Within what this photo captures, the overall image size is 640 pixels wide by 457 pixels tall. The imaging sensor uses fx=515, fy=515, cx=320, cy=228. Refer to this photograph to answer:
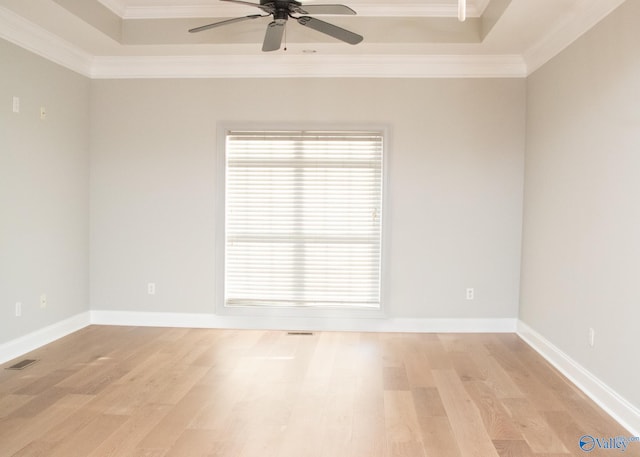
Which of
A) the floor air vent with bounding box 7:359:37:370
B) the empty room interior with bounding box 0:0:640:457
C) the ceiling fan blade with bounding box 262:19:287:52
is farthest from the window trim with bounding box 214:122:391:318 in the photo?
the floor air vent with bounding box 7:359:37:370

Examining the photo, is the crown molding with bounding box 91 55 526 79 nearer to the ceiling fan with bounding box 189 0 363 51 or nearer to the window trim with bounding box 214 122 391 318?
the window trim with bounding box 214 122 391 318

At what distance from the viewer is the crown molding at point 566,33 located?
3.37 metres

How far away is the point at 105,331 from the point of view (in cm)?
503

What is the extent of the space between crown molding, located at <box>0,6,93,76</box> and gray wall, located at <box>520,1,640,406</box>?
13.9 feet

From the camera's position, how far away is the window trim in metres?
5.09

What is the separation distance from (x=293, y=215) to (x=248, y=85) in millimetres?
1373

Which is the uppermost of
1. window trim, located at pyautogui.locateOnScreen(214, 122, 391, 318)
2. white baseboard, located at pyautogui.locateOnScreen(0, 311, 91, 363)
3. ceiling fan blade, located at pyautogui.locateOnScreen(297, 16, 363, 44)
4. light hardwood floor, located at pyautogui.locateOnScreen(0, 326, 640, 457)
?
ceiling fan blade, located at pyautogui.locateOnScreen(297, 16, 363, 44)

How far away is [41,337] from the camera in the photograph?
177 inches

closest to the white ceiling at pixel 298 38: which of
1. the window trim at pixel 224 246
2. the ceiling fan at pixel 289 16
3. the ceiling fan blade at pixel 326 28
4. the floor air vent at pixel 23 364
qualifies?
the window trim at pixel 224 246

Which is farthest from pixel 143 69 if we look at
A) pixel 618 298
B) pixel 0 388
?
pixel 618 298

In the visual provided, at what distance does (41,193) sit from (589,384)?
4.57 m

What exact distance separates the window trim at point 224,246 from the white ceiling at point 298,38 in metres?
0.52

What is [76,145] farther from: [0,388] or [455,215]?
[455,215]

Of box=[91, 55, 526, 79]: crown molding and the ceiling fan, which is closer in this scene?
the ceiling fan
